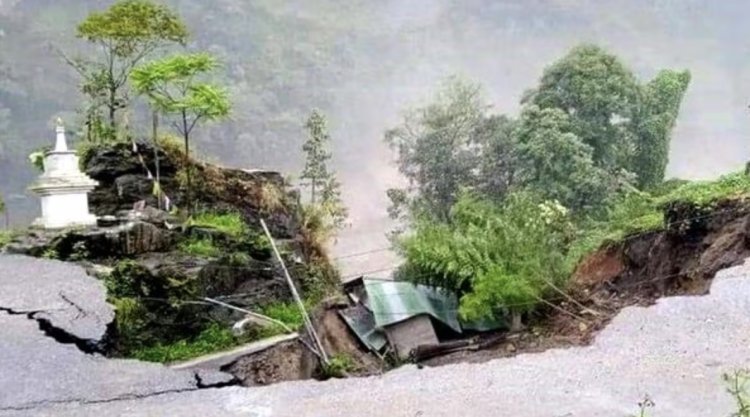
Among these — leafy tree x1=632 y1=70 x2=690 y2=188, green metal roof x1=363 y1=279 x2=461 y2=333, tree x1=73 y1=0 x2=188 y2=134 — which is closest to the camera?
green metal roof x1=363 y1=279 x2=461 y2=333

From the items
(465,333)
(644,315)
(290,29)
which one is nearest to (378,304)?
(465,333)

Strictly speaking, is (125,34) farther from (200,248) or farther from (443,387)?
(443,387)

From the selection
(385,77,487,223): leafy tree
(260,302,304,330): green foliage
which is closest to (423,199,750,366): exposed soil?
(260,302,304,330): green foliage

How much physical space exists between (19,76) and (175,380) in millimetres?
31609

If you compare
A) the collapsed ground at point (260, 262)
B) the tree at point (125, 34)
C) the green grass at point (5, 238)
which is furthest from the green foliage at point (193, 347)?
the tree at point (125, 34)

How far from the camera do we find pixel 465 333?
10.1 meters

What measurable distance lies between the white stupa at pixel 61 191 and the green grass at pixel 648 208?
19.3 ft

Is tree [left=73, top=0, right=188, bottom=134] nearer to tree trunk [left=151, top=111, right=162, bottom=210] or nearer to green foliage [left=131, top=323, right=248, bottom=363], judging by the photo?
tree trunk [left=151, top=111, right=162, bottom=210]

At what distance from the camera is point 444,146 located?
828 inches

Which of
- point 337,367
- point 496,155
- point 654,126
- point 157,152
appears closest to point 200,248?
point 337,367

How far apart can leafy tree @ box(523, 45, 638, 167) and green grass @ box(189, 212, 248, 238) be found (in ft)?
37.1

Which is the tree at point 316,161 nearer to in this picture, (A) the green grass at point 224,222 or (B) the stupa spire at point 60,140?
(A) the green grass at point 224,222

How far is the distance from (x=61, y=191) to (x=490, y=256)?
497 centimetres

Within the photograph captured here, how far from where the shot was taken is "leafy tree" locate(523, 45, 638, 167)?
19.3m
